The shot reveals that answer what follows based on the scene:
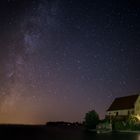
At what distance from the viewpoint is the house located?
330ft

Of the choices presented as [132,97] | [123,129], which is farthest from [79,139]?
[132,97]

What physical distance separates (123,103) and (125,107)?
3.97 metres

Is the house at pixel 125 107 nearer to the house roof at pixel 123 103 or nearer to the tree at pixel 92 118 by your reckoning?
the house roof at pixel 123 103

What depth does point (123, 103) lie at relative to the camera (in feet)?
353

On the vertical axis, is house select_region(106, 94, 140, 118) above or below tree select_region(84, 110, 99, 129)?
above

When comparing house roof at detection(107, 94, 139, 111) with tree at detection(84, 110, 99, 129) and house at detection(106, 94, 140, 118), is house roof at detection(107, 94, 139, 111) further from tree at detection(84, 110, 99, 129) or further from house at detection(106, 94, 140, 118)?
tree at detection(84, 110, 99, 129)

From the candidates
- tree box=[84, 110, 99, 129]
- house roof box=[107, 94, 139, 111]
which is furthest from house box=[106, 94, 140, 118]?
tree box=[84, 110, 99, 129]

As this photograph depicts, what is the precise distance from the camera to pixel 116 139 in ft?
210

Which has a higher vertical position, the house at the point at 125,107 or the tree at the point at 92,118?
the house at the point at 125,107

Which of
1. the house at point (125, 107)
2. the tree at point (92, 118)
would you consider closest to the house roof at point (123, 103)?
the house at point (125, 107)

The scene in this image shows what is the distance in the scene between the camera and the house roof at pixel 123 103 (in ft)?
338

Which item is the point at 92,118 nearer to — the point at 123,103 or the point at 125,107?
the point at 125,107

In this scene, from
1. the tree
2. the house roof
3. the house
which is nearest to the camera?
the house

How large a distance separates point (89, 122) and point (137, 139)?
4025 centimetres
